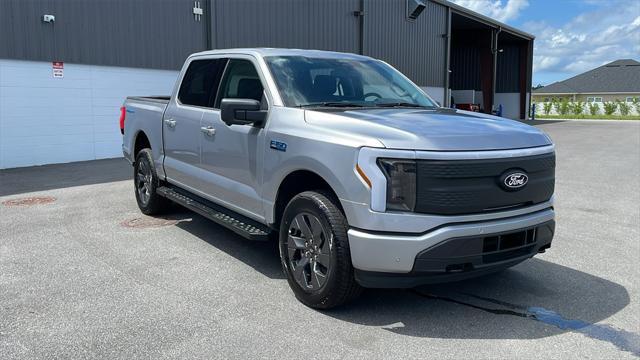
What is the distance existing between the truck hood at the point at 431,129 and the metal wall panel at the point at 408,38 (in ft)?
65.4

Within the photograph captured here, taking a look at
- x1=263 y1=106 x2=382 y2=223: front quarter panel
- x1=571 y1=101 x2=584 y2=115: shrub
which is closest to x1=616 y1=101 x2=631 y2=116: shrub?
x1=571 y1=101 x2=584 y2=115: shrub

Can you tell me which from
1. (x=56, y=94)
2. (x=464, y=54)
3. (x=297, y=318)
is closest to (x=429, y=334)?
(x=297, y=318)

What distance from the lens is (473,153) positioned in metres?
3.69

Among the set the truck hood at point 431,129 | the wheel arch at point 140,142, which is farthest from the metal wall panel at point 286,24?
the truck hood at point 431,129

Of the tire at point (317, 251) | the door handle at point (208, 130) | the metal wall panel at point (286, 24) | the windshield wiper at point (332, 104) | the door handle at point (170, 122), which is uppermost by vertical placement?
the metal wall panel at point (286, 24)

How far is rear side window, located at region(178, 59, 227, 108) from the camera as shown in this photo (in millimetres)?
5723

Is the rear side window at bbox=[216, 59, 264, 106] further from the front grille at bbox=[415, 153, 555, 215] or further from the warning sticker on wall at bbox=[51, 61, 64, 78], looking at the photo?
the warning sticker on wall at bbox=[51, 61, 64, 78]

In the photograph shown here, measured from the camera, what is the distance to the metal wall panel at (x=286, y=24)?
17.0m

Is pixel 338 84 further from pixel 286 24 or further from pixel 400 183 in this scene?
pixel 286 24

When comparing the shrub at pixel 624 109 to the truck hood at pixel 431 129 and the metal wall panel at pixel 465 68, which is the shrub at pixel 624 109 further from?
the truck hood at pixel 431 129

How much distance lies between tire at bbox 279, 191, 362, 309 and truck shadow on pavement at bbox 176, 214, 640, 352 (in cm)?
20

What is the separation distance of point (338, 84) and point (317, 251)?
175 cm

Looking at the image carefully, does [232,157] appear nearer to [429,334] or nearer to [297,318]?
[297,318]

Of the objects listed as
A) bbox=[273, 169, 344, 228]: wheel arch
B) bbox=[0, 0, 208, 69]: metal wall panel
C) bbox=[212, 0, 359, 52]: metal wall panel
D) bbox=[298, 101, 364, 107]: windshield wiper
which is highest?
bbox=[212, 0, 359, 52]: metal wall panel
